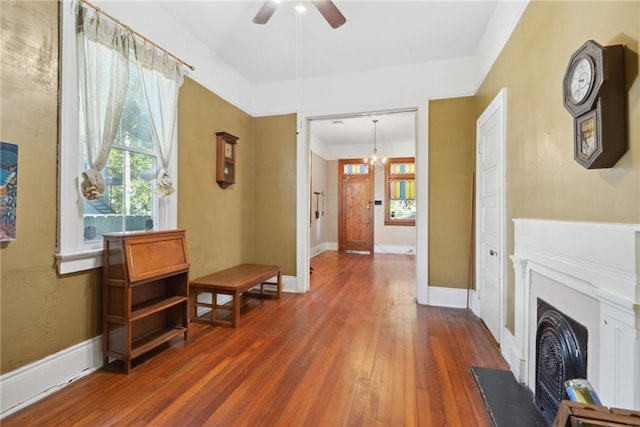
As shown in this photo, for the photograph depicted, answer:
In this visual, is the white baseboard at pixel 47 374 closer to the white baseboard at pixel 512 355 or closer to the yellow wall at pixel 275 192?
the yellow wall at pixel 275 192

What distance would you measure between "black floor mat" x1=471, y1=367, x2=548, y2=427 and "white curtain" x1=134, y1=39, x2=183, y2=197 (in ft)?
→ 9.72

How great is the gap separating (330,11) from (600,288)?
2.40 meters

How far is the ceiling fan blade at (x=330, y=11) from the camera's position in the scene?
6.87 ft

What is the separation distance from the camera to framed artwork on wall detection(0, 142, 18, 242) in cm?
157

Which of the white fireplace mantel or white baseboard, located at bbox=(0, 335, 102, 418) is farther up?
the white fireplace mantel

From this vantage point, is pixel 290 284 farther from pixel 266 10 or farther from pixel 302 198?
pixel 266 10

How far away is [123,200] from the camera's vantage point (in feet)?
7.79

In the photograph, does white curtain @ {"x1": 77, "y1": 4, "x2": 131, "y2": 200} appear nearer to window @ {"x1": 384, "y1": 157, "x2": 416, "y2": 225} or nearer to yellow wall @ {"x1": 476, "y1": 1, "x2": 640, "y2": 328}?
yellow wall @ {"x1": 476, "y1": 1, "x2": 640, "y2": 328}

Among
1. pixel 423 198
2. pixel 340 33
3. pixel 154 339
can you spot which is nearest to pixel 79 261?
pixel 154 339

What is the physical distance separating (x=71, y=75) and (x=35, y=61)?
0.61 feet

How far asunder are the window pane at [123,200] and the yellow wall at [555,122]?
3.04m

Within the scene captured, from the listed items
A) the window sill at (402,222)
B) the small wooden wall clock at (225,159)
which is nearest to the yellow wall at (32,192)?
the small wooden wall clock at (225,159)

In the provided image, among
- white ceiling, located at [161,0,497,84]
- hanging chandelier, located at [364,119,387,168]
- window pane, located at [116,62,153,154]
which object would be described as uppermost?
white ceiling, located at [161,0,497,84]

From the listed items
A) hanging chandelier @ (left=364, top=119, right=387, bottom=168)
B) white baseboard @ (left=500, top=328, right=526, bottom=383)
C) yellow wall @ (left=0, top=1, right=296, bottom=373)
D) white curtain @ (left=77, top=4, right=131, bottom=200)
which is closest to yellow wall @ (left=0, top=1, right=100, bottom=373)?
yellow wall @ (left=0, top=1, right=296, bottom=373)
